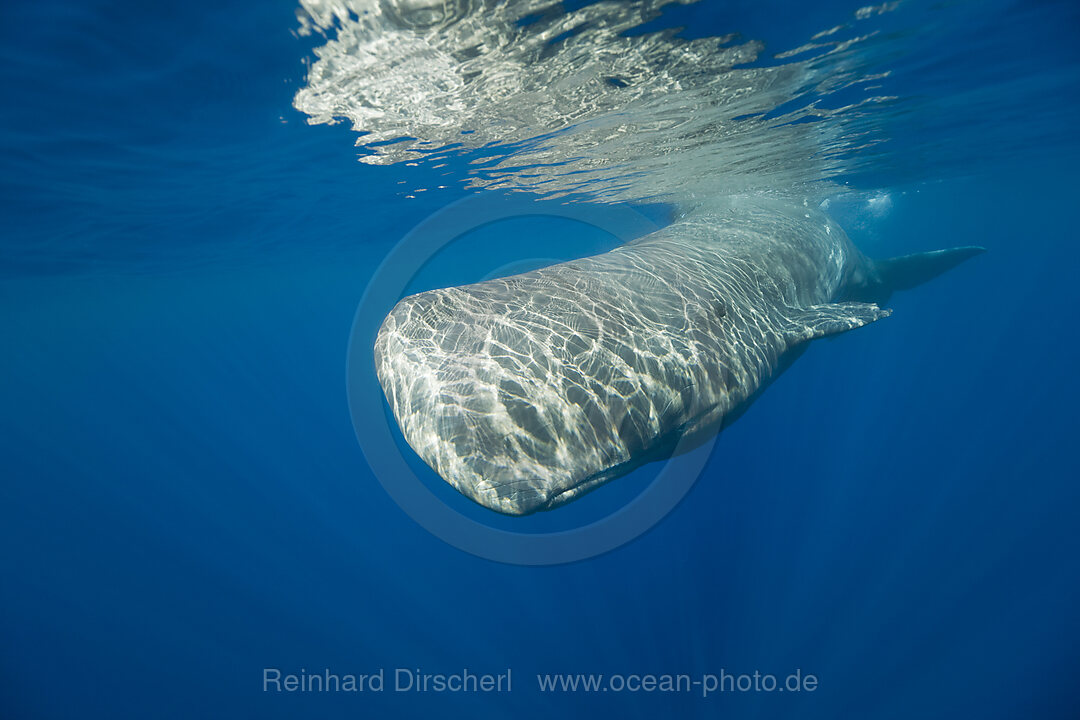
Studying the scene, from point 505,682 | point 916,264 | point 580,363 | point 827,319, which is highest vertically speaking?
point 580,363

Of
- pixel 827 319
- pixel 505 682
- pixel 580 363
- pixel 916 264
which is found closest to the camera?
pixel 580 363

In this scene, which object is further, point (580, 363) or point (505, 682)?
point (505, 682)

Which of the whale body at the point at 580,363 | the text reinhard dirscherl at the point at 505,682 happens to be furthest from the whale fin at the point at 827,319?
the text reinhard dirscherl at the point at 505,682

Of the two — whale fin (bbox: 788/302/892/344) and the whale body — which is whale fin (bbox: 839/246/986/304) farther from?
the whale body

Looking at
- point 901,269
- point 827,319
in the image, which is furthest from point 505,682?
point 901,269

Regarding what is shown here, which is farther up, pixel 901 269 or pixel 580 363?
pixel 580 363

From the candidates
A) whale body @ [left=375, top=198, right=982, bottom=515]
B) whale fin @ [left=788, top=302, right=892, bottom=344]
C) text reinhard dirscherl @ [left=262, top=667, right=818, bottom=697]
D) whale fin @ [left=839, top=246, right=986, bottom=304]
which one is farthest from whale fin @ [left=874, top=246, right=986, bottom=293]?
text reinhard dirscherl @ [left=262, top=667, right=818, bottom=697]

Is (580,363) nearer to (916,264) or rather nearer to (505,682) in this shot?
(916,264)

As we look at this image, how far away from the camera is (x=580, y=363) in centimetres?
327

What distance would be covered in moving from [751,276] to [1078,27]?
755 cm

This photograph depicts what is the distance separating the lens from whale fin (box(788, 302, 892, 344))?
4.70 meters

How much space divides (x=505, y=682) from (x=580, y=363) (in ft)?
42.4

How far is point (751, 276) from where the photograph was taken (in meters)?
5.27

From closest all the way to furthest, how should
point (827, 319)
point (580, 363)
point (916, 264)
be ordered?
point (580, 363) → point (827, 319) → point (916, 264)
